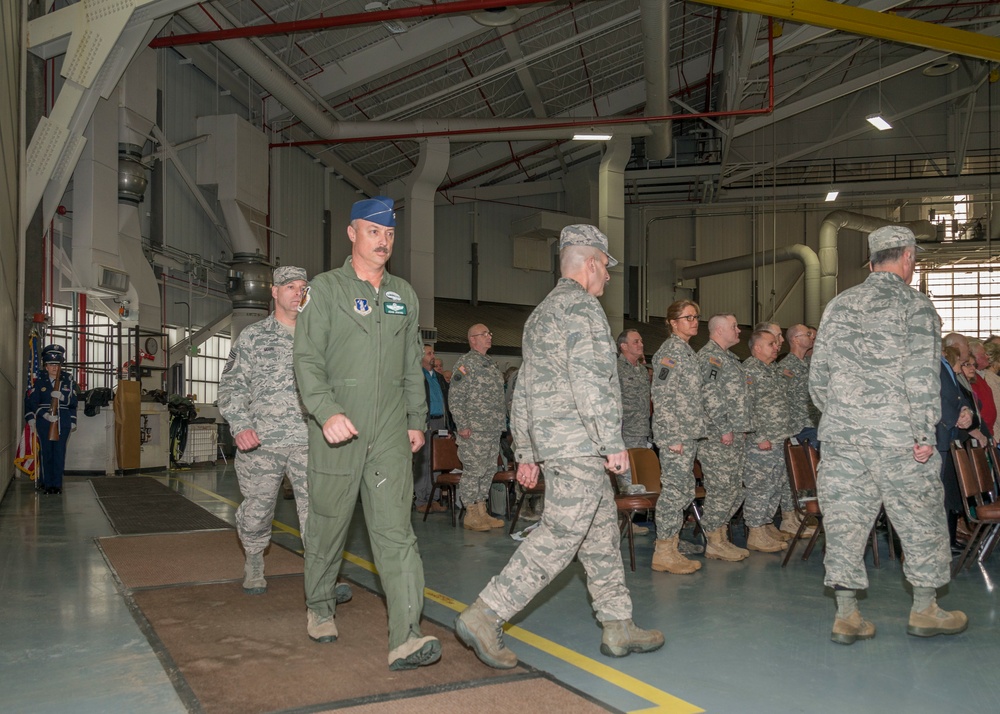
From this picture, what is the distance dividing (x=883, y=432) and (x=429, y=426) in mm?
6334

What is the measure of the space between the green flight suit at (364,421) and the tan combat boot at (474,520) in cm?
388

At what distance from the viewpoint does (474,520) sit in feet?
24.2

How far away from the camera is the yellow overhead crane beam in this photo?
1059cm

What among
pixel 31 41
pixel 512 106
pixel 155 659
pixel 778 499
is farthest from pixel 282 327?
pixel 512 106

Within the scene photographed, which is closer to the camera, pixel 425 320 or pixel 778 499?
pixel 778 499

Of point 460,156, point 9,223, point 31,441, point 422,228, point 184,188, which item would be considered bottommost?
point 31,441

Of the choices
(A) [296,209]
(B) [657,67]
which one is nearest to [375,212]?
(B) [657,67]

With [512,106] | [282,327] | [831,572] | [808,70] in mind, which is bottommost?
[831,572]

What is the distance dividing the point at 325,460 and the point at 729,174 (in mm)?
22663

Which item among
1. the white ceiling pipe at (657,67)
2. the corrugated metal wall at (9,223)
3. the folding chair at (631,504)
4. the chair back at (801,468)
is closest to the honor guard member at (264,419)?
the folding chair at (631,504)

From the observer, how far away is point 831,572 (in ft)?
12.5

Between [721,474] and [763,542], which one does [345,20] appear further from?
[763,542]

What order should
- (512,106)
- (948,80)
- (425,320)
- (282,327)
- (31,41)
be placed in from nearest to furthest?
(282,327) < (31,41) < (425,320) < (512,106) < (948,80)

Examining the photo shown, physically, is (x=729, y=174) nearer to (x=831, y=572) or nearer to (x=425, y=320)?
(x=425, y=320)
